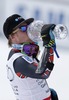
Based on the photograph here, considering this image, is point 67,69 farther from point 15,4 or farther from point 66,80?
point 15,4

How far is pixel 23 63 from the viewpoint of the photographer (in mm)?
2174

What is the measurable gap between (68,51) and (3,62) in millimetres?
726

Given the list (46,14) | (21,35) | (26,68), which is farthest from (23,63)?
(46,14)

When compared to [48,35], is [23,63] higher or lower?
lower

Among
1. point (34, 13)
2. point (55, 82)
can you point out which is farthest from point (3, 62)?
point (34, 13)

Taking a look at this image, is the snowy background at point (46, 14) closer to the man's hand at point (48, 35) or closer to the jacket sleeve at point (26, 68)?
the jacket sleeve at point (26, 68)

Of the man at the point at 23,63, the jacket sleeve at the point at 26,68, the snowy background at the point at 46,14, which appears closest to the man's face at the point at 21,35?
the man at the point at 23,63

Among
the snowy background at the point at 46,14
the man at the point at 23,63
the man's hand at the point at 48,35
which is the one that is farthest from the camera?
the snowy background at the point at 46,14

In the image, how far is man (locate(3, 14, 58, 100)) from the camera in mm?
2197

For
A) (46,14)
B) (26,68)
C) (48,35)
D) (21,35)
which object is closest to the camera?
(48,35)

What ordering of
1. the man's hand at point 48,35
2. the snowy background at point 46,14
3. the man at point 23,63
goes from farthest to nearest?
the snowy background at point 46,14
the man at point 23,63
the man's hand at point 48,35

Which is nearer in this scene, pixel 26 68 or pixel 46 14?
pixel 26 68

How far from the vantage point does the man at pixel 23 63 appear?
220 centimetres

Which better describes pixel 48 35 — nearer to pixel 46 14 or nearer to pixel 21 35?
pixel 21 35
